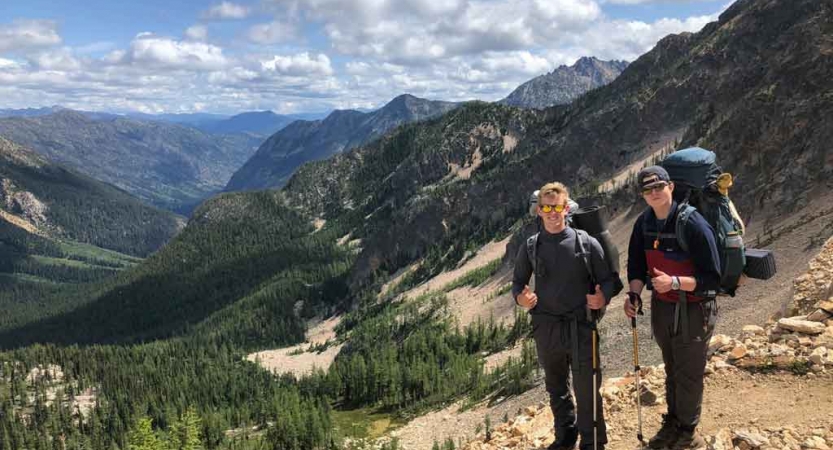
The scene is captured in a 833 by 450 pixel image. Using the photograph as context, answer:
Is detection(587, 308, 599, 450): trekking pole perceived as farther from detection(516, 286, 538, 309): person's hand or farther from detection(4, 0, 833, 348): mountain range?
detection(4, 0, 833, 348): mountain range

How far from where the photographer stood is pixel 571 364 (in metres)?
10.6

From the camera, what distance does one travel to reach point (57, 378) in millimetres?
163125

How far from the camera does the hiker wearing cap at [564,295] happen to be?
10164mm

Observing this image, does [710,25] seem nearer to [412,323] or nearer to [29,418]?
[412,323]

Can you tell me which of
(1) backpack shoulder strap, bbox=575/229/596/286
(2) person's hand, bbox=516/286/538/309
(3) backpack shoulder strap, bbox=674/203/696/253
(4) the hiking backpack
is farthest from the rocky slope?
(2) person's hand, bbox=516/286/538/309

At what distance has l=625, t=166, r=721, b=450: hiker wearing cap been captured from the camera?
9.35m

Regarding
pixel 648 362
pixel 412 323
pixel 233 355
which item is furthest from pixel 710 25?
pixel 233 355

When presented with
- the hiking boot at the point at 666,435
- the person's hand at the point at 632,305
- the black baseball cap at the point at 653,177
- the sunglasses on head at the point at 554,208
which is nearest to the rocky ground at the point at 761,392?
the hiking boot at the point at 666,435

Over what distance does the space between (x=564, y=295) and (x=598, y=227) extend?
1625 mm

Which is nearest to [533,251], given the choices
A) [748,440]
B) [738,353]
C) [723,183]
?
[723,183]

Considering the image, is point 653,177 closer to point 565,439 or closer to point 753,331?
point 565,439

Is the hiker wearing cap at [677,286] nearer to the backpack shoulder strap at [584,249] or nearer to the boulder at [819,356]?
the backpack shoulder strap at [584,249]

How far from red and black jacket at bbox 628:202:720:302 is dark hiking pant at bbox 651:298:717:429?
0.29 m

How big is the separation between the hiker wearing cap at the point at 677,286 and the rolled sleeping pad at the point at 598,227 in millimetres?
568
